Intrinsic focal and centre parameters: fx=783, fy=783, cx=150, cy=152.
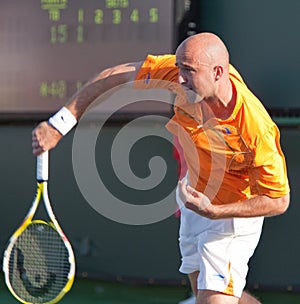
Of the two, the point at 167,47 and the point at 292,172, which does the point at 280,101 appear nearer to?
the point at 292,172

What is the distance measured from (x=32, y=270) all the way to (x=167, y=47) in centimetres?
151

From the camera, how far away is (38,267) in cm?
414

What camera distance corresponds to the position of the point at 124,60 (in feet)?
15.3

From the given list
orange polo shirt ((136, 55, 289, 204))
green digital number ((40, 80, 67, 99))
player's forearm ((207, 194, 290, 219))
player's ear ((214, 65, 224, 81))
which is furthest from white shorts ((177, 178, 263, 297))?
green digital number ((40, 80, 67, 99))

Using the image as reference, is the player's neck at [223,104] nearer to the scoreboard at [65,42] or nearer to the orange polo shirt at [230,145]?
the orange polo shirt at [230,145]

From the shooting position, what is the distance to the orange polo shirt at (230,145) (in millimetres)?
2898

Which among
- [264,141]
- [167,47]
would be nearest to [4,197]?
[167,47]

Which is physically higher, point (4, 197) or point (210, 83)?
point (210, 83)

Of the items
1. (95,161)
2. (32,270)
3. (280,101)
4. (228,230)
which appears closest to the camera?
(228,230)

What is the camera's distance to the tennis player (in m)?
2.88

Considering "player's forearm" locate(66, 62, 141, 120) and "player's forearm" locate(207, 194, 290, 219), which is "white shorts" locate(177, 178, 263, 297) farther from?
"player's forearm" locate(66, 62, 141, 120)

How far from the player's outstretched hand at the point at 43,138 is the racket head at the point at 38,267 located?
59 centimetres

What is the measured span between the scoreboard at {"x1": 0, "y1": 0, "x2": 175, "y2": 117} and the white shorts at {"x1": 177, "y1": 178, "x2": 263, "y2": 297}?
160 cm

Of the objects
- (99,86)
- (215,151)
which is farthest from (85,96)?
(215,151)
